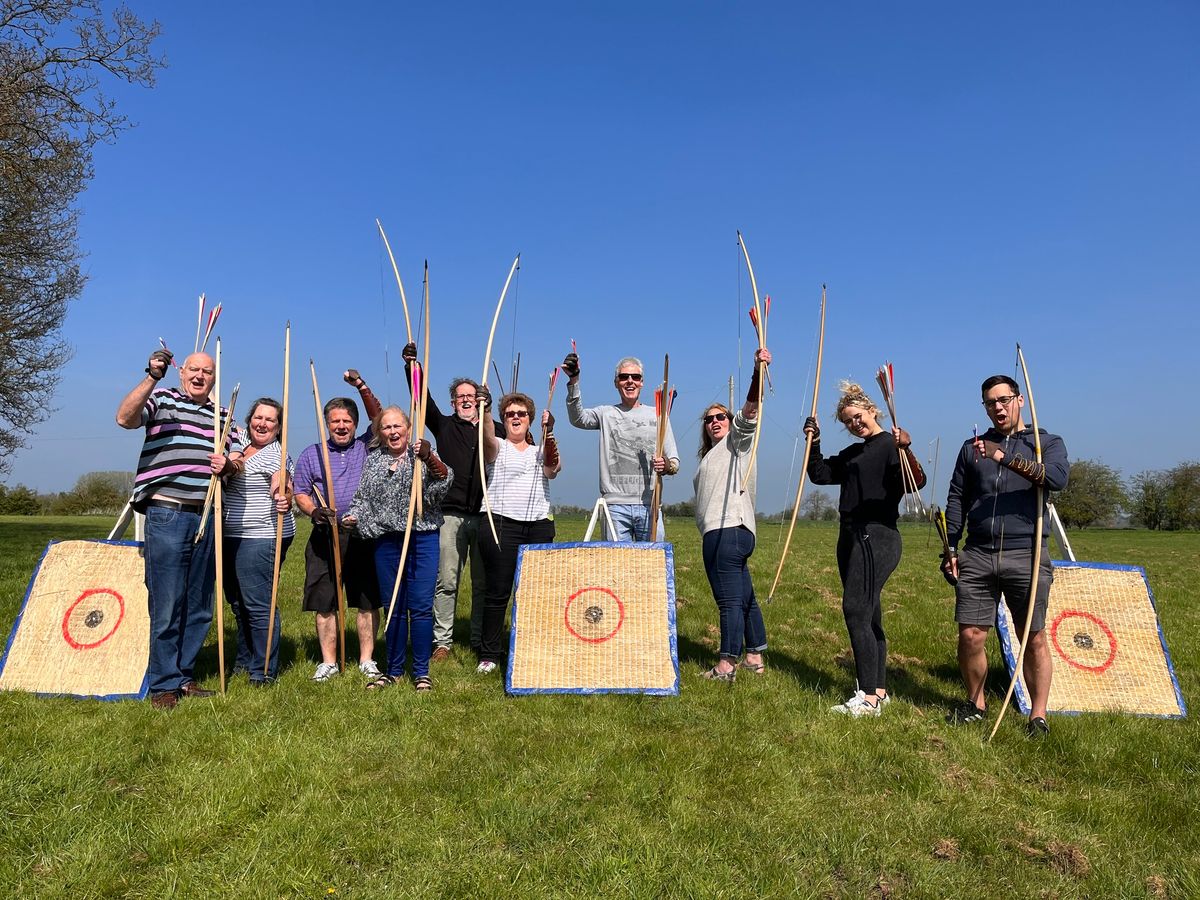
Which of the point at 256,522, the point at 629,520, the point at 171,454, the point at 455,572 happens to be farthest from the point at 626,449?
the point at 171,454

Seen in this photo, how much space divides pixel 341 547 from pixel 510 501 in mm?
1260

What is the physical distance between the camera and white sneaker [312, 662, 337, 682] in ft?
16.6

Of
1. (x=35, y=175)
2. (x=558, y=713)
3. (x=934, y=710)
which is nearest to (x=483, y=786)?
(x=558, y=713)

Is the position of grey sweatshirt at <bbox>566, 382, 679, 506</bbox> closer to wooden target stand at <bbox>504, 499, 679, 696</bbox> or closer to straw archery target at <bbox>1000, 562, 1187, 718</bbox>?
wooden target stand at <bbox>504, 499, 679, 696</bbox>

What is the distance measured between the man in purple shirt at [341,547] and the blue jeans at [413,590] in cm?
30

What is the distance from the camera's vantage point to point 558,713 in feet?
14.7

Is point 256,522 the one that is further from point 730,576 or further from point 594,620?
point 730,576

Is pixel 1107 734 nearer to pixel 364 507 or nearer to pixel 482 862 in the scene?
pixel 482 862

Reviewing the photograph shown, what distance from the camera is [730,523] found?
5.15 meters

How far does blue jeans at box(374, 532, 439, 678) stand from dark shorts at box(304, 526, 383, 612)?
12.4 inches

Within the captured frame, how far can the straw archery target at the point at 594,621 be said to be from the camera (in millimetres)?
4891

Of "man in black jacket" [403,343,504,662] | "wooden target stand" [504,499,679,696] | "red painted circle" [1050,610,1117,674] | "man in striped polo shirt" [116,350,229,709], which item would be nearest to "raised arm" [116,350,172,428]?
"man in striped polo shirt" [116,350,229,709]

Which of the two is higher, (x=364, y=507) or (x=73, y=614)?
(x=364, y=507)

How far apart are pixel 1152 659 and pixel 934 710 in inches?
62.0
